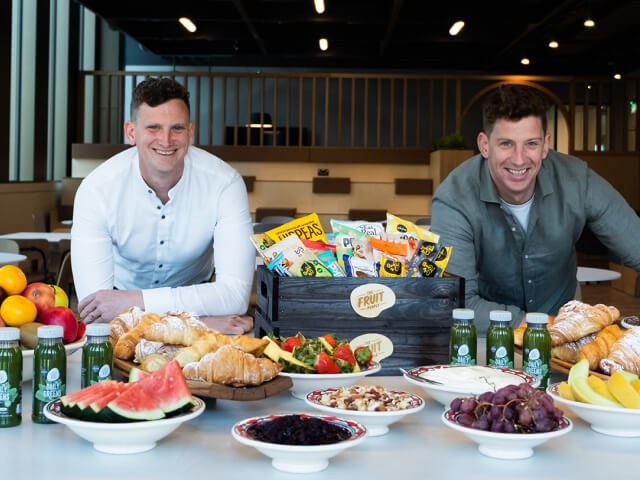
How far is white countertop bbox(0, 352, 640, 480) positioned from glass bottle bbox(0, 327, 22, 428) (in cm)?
2

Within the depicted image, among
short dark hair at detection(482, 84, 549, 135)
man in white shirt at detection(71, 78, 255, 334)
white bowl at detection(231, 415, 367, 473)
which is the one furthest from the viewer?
man in white shirt at detection(71, 78, 255, 334)

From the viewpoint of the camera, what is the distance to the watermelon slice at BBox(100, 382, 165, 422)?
1.11m

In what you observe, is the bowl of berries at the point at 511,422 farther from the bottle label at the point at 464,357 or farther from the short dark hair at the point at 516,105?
the short dark hair at the point at 516,105

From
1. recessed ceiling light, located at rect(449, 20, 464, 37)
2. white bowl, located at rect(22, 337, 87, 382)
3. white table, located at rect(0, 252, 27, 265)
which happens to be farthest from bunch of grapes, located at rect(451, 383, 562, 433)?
recessed ceiling light, located at rect(449, 20, 464, 37)

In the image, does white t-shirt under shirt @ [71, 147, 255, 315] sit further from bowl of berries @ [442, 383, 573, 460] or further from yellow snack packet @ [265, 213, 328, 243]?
bowl of berries @ [442, 383, 573, 460]

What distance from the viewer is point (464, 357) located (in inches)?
59.8

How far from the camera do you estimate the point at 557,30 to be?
1205 cm

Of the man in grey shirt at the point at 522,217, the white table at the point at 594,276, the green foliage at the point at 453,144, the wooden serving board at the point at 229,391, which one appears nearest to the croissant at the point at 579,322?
the wooden serving board at the point at 229,391

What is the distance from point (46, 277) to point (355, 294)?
4.68m

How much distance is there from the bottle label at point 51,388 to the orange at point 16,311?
29cm

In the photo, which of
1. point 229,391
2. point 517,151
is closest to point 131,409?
point 229,391

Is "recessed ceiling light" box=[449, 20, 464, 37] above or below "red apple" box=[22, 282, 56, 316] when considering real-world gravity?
above

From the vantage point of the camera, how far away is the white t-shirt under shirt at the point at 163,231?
8.29 ft

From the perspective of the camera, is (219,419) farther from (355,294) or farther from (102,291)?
(102,291)
